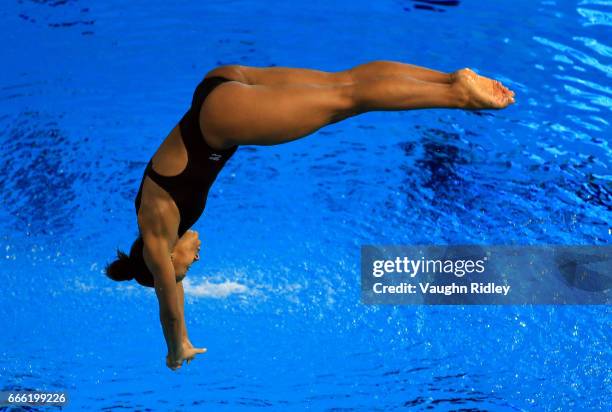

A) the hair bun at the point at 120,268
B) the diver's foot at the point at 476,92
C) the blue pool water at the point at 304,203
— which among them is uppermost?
the diver's foot at the point at 476,92

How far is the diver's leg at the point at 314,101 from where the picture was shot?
3410 mm

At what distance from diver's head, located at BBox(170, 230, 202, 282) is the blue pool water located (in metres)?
3.97

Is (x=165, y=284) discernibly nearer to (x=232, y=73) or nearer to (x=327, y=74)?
(x=232, y=73)

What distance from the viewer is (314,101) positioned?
3.51m

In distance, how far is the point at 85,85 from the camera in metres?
8.66

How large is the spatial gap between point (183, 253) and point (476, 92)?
2.02 meters

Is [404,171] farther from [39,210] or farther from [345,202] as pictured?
[39,210]

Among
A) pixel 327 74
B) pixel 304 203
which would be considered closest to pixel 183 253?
pixel 327 74

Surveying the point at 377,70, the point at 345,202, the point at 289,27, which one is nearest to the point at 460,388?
the point at 345,202

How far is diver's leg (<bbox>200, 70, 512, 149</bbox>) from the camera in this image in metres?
3.41

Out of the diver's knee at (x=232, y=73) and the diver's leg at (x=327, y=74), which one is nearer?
the diver's leg at (x=327, y=74)

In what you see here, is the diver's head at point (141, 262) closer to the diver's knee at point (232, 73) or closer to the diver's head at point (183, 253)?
the diver's head at point (183, 253)

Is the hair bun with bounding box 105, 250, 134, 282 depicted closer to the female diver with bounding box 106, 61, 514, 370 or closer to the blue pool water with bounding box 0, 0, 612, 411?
the female diver with bounding box 106, 61, 514, 370

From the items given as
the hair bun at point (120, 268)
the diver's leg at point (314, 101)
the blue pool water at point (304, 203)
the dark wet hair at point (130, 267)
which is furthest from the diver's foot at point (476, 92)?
the blue pool water at point (304, 203)
